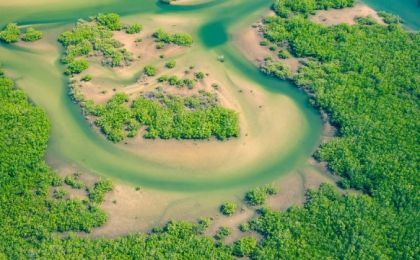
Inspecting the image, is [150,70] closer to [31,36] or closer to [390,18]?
[31,36]

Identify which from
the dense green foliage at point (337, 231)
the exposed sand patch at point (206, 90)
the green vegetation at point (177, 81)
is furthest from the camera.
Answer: the green vegetation at point (177, 81)

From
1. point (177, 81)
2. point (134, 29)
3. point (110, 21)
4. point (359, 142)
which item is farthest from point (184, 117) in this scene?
point (110, 21)

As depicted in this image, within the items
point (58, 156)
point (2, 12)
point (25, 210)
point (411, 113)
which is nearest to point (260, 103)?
point (411, 113)

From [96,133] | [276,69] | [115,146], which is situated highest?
[276,69]

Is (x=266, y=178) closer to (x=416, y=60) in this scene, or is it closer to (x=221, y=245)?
(x=221, y=245)

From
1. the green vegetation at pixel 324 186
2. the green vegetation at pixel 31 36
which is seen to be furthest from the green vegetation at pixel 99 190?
the green vegetation at pixel 31 36

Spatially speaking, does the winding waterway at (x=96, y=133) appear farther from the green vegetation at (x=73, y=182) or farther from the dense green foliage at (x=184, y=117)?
the dense green foliage at (x=184, y=117)
